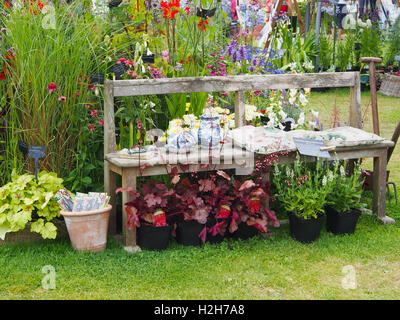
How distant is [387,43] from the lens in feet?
35.3

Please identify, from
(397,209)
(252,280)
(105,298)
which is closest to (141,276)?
(105,298)

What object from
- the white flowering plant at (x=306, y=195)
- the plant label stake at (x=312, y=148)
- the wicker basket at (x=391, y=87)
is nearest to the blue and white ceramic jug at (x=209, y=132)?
the white flowering plant at (x=306, y=195)

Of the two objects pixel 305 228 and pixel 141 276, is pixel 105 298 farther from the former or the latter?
pixel 305 228

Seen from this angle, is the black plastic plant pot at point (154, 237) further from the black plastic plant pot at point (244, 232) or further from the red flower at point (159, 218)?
the black plastic plant pot at point (244, 232)

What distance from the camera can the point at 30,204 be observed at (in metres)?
3.54

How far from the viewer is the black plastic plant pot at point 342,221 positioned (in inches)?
154

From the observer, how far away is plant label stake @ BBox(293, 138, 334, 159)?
12.6ft

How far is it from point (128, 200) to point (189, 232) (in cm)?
44

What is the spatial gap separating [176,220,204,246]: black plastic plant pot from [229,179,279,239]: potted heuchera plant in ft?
0.72

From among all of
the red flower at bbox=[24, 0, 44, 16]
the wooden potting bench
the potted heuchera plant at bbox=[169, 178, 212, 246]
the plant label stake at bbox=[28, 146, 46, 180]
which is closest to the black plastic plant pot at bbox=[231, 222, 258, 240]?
the potted heuchera plant at bbox=[169, 178, 212, 246]

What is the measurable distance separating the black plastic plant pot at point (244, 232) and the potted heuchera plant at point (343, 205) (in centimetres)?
56

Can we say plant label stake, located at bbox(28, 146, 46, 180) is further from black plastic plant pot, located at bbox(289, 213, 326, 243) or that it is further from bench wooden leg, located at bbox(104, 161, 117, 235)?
black plastic plant pot, located at bbox(289, 213, 326, 243)

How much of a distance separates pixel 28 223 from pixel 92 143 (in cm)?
72

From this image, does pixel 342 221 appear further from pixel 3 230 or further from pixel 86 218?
pixel 3 230
